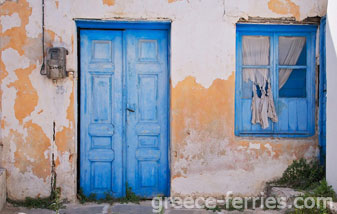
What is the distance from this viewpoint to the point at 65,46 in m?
4.90

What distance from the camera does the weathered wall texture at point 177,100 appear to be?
16.0ft

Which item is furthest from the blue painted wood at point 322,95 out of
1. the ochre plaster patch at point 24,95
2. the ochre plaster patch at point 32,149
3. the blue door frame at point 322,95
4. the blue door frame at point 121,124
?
the ochre plaster patch at point 24,95

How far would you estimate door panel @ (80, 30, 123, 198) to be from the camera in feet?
16.9

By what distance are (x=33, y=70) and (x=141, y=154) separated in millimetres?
1831

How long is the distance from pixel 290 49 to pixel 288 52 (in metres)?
0.05

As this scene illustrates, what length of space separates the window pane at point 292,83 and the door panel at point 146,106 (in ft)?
5.41

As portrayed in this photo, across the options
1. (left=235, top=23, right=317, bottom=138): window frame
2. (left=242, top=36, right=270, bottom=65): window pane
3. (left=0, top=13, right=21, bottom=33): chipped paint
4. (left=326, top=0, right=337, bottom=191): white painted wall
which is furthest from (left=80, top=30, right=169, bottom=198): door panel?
(left=326, top=0, right=337, bottom=191): white painted wall

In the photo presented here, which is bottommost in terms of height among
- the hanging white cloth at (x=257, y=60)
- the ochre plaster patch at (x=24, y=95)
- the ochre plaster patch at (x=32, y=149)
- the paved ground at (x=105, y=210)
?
the paved ground at (x=105, y=210)

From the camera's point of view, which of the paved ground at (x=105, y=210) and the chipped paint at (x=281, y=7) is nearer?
the paved ground at (x=105, y=210)

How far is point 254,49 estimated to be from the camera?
5.25m

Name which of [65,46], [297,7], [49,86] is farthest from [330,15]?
[49,86]

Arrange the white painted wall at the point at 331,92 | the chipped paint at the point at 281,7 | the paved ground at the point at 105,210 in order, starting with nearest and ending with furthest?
the white painted wall at the point at 331,92
the paved ground at the point at 105,210
the chipped paint at the point at 281,7

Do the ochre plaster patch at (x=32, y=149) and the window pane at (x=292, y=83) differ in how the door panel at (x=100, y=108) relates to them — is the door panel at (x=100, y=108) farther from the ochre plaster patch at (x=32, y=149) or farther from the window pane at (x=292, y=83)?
the window pane at (x=292, y=83)

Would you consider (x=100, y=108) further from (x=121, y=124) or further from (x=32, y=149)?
(x=32, y=149)
